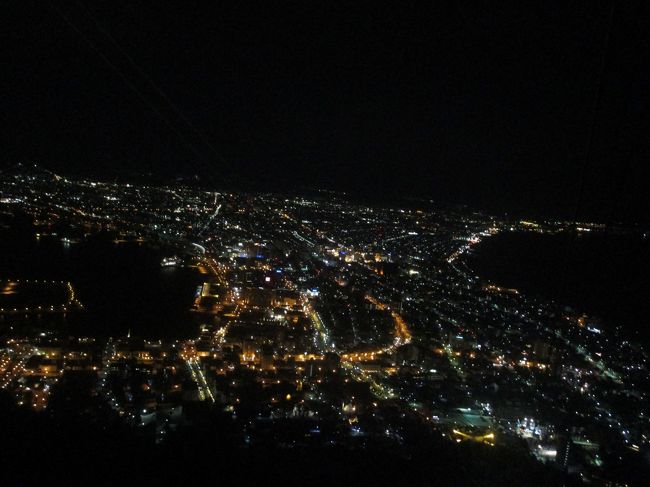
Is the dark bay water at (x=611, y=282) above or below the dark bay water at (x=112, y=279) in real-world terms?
above

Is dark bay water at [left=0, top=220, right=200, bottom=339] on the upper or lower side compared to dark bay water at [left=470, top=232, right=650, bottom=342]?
lower

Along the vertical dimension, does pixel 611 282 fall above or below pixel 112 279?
above

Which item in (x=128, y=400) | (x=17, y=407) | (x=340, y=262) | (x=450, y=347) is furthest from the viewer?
(x=340, y=262)

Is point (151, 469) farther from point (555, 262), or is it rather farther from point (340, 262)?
point (340, 262)

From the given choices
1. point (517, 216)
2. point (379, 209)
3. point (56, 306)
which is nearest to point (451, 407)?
point (56, 306)

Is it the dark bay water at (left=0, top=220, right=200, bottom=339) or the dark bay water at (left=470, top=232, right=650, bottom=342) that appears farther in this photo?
the dark bay water at (left=0, top=220, right=200, bottom=339)

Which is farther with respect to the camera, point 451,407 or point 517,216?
point 517,216

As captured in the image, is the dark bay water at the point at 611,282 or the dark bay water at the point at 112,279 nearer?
the dark bay water at the point at 611,282

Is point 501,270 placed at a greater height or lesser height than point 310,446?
lesser
